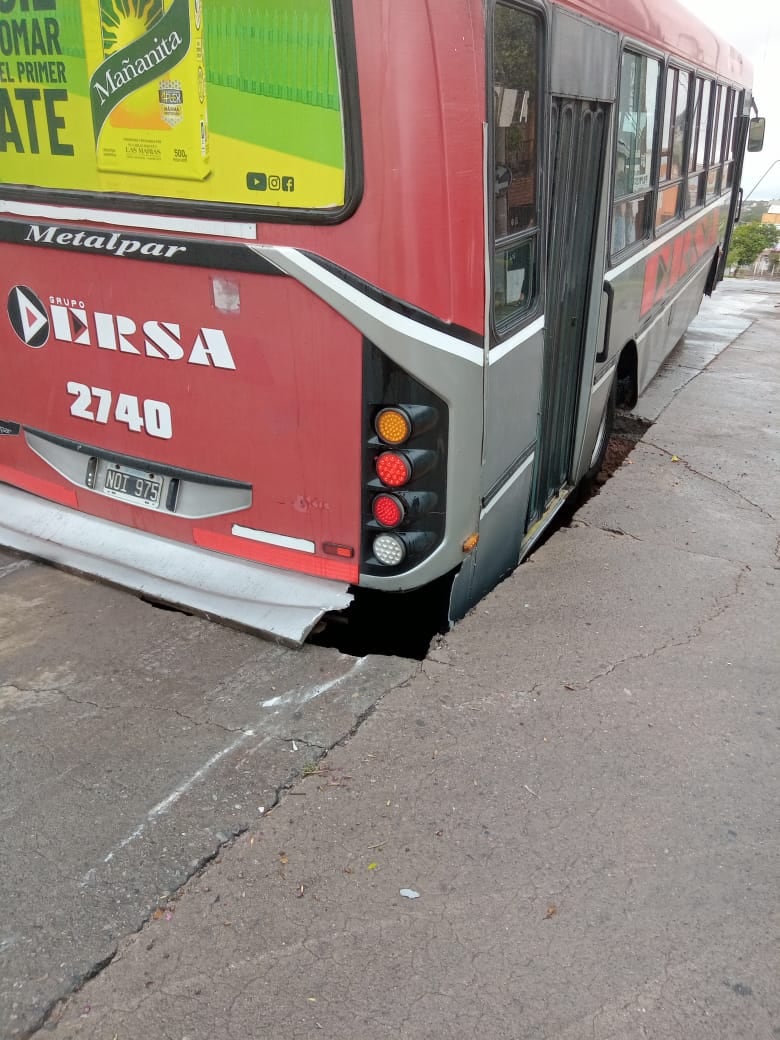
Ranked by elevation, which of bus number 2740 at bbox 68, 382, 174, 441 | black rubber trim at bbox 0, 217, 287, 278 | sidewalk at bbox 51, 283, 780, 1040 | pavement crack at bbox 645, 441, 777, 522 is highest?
black rubber trim at bbox 0, 217, 287, 278

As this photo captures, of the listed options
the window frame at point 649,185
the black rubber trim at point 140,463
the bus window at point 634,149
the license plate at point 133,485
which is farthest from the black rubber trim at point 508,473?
the bus window at point 634,149

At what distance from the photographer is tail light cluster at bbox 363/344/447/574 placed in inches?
114

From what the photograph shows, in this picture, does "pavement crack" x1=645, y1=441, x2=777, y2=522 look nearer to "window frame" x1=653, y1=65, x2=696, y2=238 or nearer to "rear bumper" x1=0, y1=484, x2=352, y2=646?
"window frame" x1=653, y1=65, x2=696, y2=238

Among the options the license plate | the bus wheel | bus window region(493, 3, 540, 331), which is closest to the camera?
bus window region(493, 3, 540, 331)

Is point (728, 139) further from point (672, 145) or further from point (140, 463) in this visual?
point (140, 463)

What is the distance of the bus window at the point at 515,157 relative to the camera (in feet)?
9.48

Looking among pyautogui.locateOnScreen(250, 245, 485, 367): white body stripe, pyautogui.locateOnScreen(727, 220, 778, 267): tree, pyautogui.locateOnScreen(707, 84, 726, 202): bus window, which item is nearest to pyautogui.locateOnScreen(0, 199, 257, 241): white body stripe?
pyautogui.locateOnScreen(250, 245, 485, 367): white body stripe

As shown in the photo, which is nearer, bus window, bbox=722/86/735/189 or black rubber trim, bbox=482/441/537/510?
black rubber trim, bbox=482/441/537/510

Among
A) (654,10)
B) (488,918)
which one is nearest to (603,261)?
(654,10)

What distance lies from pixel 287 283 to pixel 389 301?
401mm

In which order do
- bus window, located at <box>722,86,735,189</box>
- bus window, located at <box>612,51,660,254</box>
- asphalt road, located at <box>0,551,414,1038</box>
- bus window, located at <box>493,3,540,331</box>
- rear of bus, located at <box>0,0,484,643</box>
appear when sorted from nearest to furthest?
asphalt road, located at <box>0,551,414,1038</box> → rear of bus, located at <box>0,0,484,643</box> → bus window, located at <box>493,3,540,331</box> → bus window, located at <box>612,51,660,254</box> → bus window, located at <box>722,86,735,189</box>

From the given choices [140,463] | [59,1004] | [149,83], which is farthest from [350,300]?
[59,1004]

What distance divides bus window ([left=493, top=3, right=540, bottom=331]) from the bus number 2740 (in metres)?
1.41

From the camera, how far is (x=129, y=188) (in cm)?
312
